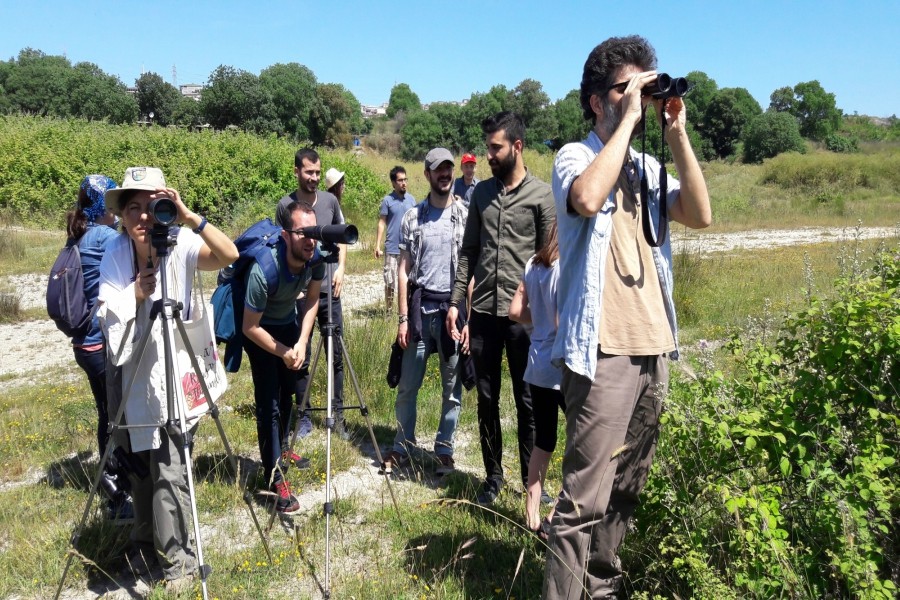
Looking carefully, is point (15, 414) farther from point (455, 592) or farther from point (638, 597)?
point (638, 597)

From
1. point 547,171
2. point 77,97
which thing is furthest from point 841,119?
point 77,97

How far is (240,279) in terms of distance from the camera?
402cm

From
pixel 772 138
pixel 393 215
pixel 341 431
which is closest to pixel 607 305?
pixel 341 431

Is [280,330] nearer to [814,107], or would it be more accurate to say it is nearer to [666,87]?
[666,87]

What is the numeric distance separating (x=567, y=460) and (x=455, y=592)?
1.05 m

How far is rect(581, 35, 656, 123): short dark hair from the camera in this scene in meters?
2.35

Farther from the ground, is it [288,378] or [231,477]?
[288,378]

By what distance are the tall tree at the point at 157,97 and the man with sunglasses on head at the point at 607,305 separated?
228 feet

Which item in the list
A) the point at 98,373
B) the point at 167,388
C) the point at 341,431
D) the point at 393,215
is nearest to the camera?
Answer: the point at 167,388

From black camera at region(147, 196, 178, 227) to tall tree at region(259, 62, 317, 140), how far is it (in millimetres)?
57941

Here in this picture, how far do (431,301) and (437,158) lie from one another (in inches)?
38.9

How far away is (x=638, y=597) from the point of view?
8.50ft

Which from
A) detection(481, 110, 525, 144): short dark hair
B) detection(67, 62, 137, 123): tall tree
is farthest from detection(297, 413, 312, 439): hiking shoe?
detection(67, 62, 137, 123): tall tree

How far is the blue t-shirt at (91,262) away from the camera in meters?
4.04
